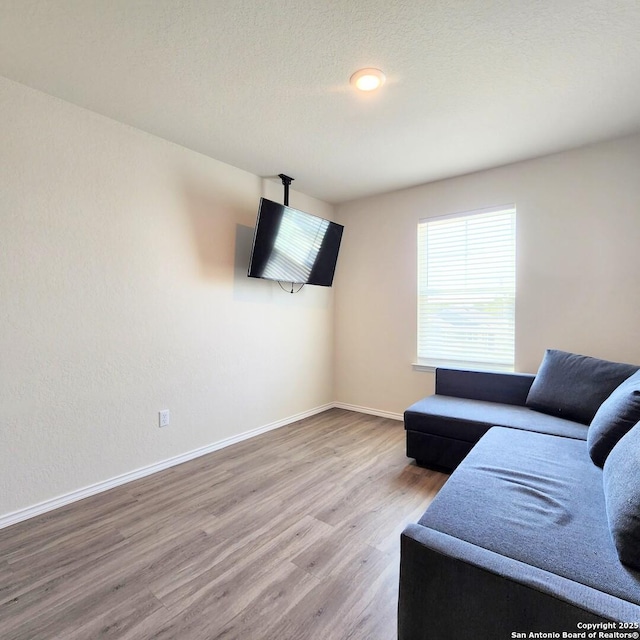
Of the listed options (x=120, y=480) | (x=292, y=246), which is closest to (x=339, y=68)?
(x=292, y=246)

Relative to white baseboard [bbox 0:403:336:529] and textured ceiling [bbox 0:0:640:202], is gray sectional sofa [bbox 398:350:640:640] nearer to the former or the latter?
textured ceiling [bbox 0:0:640:202]

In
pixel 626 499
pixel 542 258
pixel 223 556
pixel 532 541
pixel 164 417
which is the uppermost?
pixel 542 258

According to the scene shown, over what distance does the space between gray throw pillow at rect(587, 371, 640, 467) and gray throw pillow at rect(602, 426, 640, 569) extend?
256 millimetres

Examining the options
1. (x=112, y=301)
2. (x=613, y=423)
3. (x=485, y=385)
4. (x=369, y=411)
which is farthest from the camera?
(x=369, y=411)

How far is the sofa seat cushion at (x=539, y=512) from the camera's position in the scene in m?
0.99

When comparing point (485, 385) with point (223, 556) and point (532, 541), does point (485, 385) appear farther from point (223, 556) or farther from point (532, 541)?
point (223, 556)

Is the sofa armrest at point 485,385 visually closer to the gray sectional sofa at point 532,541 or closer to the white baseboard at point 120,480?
the gray sectional sofa at point 532,541

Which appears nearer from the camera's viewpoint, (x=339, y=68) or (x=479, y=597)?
(x=479, y=597)

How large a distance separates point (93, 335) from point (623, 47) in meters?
3.42

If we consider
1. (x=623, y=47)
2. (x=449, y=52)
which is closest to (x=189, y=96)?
(x=449, y=52)

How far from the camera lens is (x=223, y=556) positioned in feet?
5.50

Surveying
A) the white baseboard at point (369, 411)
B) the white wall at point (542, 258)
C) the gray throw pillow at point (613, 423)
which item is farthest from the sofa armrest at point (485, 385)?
the gray throw pillow at point (613, 423)

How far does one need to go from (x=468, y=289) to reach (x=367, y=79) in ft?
7.08

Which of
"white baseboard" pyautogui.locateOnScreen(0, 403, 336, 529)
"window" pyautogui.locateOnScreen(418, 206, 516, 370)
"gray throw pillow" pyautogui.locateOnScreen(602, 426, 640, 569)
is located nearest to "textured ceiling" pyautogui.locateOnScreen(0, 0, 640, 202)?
"window" pyautogui.locateOnScreen(418, 206, 516, 370)
